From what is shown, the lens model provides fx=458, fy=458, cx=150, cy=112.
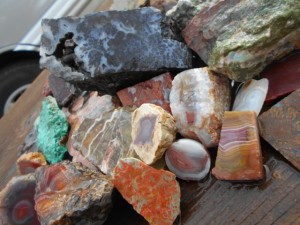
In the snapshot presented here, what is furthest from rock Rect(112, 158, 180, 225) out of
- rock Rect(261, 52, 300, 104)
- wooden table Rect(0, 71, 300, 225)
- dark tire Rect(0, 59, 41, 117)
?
dark tire Rect(0, 59, 41, 117)

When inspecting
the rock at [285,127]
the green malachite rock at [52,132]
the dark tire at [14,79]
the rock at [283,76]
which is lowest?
the dark tire at [14,79]

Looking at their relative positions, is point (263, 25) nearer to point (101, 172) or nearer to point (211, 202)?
point (211, 202)

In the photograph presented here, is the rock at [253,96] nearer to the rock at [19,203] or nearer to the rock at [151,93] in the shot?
the rock at [151,93]

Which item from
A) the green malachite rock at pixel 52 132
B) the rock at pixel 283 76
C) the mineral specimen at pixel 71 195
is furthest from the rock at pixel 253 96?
the green malachite rock at pixel 52 132

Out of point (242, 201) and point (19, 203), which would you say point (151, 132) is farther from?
point (19, 203)

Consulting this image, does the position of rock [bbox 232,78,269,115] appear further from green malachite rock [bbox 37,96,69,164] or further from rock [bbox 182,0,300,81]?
green malachite rock [bbox 37,96,69,164]
